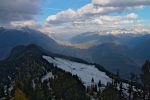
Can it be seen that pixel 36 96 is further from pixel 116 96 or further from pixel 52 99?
pixel 116 96

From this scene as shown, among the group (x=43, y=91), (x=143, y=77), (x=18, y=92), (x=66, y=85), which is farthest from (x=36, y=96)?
(x=143, y=77)

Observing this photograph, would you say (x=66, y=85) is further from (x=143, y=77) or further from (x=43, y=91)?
(x=143, y=77)

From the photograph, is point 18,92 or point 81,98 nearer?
point 18,92

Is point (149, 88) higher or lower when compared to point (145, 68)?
lower

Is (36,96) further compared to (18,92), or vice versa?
(36,96)

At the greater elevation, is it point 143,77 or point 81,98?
point 143,77

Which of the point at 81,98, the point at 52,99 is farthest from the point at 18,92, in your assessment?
the point at 81,98

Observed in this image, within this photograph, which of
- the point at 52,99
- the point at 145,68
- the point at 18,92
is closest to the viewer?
the point at 18,92

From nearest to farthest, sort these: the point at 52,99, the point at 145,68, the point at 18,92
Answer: the point at 18,92 < the point at 145,68 < the point at 52,99

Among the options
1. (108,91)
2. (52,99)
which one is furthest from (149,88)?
(52,99)
